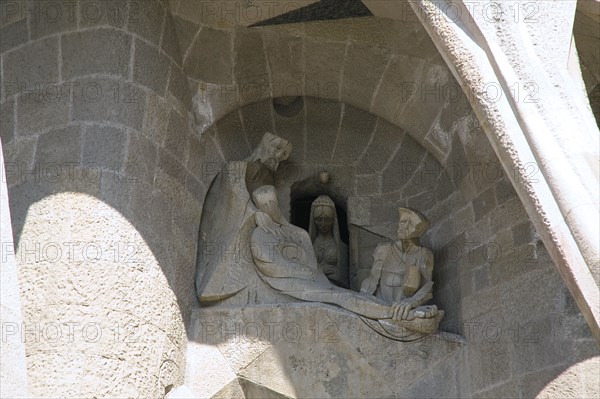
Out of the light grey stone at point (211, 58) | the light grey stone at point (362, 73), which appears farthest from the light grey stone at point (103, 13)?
the light grey stone at point (362, 73)

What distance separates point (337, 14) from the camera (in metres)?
7.52

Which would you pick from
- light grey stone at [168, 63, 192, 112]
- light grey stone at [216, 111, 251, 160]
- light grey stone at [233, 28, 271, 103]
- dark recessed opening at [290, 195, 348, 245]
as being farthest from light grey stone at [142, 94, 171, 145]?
dark recessed opening at [290, 195, 348, 245]

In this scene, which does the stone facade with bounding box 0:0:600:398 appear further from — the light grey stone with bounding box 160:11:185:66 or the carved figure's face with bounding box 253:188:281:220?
the carved figure's face with bounding box 253:188:281:220

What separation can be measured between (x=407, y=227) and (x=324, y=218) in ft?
1.87

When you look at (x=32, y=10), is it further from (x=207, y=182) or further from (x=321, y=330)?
(x=321, y=330)

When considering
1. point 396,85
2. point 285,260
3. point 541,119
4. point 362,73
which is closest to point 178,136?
point 285,260

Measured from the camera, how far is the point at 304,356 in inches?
268

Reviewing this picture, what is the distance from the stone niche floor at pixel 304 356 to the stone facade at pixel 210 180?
1 cm

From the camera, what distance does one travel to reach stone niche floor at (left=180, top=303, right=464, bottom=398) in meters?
6.74

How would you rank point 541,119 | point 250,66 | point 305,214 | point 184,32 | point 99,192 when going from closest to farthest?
point 541,119 < point 99,192 < point 184,32 < point 250,66 < point 305,214

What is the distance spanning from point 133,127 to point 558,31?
2419 millimetres

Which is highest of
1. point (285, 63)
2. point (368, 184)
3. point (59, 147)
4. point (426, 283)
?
point (285, 63)

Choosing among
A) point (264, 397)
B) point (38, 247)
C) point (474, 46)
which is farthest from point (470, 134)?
point (38, 247)

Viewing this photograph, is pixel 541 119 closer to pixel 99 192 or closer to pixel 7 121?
pixel 99 192
